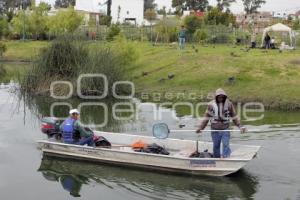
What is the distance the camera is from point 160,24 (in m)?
Answer: 49.8

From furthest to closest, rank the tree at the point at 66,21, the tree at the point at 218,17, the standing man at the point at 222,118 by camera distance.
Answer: the tree at the point at 218,17 → the tree at the point at 66,21 → the standing man at the point at 222,118

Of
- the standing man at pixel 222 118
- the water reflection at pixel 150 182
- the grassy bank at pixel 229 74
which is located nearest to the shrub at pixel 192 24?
the grassy bank at pixel 229 74

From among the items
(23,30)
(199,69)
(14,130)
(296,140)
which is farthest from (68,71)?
(23,30)

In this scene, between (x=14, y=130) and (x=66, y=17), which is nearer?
(x=14, y=130)

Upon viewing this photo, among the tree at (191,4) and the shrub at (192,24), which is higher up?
the tree at (191,4)

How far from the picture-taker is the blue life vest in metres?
15.6

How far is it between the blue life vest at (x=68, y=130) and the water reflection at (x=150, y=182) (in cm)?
71

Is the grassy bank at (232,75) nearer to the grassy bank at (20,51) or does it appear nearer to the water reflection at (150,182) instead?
the water reflection at (150,182)

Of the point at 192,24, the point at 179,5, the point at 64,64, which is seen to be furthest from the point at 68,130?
the point at 179,5

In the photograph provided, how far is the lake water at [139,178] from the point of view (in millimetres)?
13031

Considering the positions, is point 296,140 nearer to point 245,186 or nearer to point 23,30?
point 245,186

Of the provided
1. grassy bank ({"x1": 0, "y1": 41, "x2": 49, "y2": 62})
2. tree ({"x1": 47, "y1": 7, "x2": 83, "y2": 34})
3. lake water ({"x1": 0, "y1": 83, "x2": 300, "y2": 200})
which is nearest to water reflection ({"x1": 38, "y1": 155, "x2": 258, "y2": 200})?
lake water ({"x1": 0, "y1": 83, "x2": 300, "y2": 200})

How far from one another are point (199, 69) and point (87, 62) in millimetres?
6565

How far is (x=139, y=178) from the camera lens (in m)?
14.2
